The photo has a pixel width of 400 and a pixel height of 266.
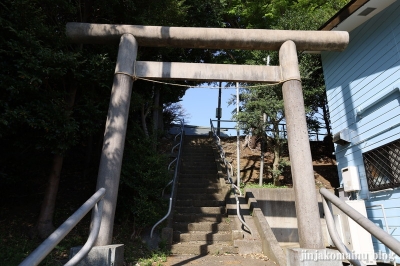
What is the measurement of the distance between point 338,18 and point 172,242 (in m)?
6.67

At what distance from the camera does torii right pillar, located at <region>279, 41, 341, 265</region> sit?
351 centimetres

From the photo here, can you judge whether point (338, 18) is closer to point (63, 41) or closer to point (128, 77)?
point (128, 77)

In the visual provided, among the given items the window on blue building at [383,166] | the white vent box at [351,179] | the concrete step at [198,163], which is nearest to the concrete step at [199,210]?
the concrete step at [198,163]

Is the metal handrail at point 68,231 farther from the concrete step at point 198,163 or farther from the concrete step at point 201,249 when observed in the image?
the concrete step at point 198,163

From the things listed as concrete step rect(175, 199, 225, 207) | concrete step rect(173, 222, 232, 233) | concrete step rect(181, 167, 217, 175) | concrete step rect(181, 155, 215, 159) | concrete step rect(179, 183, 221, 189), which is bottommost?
concrete step rect(173, 222, 232, 233)

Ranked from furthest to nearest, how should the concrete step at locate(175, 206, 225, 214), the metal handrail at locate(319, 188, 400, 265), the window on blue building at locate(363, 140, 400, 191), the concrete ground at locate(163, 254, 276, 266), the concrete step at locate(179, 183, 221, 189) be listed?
the concrete step at locate(179, 183, 221, 189) → the concrete step at locate(175, 206, 225, 214) → the window on blue building at locate(363, 140, 400, 191) → the concrete ground at locate(163, 254, 276, 266) → the metal handrail at locate(319, 188, 400, 265)

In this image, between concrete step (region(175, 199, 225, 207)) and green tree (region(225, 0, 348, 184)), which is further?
green tree (region(225, 0, 348, 184))

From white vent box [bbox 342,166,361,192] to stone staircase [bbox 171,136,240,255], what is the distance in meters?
3.00

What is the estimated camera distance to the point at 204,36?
4559mm

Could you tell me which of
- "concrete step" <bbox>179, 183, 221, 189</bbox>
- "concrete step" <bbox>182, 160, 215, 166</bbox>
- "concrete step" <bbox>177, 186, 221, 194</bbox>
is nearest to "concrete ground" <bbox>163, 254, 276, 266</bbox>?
"concrete step" <bbox>177, 186, 221, 194</bbox>

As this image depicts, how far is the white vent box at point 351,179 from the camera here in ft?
21.2

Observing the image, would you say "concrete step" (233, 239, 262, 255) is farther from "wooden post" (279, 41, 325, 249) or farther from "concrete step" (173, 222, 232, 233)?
"wooden post" (279, 41, 325, 249)

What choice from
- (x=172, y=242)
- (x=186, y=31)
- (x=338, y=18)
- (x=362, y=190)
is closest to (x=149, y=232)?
(x=172, y=242)

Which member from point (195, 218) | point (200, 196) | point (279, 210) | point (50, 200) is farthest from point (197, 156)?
point (50, 200)
